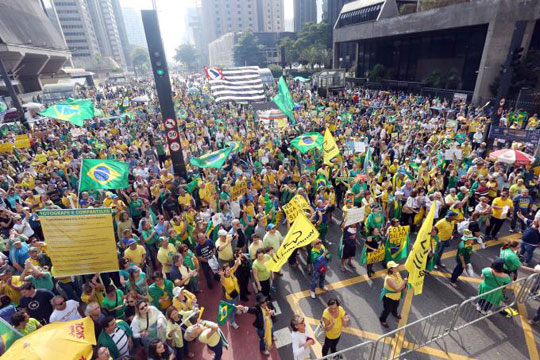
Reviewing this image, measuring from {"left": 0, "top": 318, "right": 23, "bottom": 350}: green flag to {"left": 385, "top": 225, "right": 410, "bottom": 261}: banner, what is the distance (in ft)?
23.4

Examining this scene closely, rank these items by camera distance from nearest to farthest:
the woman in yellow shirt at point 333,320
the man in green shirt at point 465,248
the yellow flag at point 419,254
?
the woman in yellow shirt at point 333,320 → the yellow flag at point 419,254 → the man in green shirt at point 465,248

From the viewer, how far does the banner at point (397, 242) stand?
694cm

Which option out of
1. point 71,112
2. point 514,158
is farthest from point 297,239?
point 71,112

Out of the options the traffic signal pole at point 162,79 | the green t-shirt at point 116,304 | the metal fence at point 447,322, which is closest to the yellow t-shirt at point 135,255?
the green t-shirt at point 116,304

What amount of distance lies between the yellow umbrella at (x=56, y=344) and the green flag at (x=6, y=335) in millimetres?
880

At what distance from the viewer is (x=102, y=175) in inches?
313

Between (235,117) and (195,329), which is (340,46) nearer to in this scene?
(235,117)

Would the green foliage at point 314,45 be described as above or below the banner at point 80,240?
above

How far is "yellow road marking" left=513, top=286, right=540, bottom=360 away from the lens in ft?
17.5

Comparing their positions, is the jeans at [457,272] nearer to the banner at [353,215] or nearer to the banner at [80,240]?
the banner at [353,215]

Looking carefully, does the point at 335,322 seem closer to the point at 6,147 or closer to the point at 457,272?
the point at 457,272

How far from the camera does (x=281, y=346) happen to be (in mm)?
5750

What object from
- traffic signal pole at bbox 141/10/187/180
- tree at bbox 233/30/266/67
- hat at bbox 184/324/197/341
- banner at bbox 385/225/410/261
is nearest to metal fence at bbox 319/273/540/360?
banner at bbox 385/225/410/261

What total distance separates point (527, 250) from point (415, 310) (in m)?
3.33
